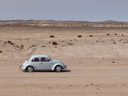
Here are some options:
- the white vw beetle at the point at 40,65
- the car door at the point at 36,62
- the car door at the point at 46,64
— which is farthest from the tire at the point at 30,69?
the car door at the point at 46,64

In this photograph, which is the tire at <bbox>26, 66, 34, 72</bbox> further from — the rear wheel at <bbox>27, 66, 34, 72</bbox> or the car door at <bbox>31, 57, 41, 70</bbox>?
the car door at <bbox>31, 57, 41, 70</bbox>

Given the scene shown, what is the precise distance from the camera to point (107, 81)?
14.4 meters

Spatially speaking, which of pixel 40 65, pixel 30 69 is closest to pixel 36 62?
pixel 40 65

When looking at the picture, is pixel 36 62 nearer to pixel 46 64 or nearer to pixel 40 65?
pixel 40 65

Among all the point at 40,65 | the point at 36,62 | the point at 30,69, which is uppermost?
the point at 36,62

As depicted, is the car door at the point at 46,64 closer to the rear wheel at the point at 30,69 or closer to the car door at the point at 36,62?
the car door at the point at 36,62

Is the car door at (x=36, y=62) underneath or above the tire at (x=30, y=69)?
above

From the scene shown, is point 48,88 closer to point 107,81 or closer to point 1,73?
point 107,81

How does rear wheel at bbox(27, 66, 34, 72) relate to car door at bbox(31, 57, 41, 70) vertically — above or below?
below

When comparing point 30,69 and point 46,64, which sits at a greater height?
point 46,64

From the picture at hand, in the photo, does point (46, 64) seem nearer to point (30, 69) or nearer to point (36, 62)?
point (36, 62)

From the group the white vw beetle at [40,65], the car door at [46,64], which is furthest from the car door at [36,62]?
the car door at [46,64]

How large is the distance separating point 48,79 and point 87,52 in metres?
17.4

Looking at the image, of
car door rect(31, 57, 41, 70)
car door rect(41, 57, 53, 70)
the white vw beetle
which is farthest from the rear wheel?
car door rect(41, 57, 53, 70)
